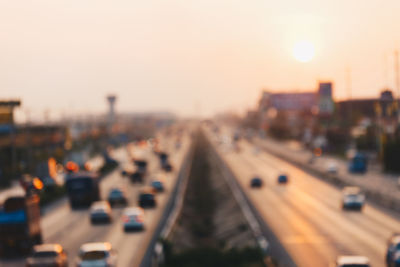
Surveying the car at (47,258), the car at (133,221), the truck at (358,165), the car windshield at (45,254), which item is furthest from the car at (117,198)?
the truck at (358,165)

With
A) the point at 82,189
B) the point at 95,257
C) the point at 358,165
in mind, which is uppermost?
the point at 95,257

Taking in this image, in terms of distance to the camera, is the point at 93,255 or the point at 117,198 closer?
the point at 93,255

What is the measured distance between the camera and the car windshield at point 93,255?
27.3 metres

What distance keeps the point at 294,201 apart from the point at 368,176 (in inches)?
935

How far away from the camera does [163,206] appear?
61.5 m

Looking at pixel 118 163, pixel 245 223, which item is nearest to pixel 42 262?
pixel 245 223

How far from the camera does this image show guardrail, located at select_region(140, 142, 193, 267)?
3222 centimetres

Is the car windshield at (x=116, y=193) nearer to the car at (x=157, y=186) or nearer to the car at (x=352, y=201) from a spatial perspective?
the car at (x=157, y=186)

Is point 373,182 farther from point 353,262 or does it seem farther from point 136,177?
point 353,262

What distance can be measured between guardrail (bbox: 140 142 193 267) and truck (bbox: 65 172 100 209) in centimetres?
593

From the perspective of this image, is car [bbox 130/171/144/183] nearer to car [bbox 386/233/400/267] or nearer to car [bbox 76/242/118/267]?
car [bbox 386/233/400/267]

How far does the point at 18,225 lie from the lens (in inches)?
1328

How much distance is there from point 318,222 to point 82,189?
65.9 feet

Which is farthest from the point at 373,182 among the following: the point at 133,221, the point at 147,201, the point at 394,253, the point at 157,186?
the point at 394,253
